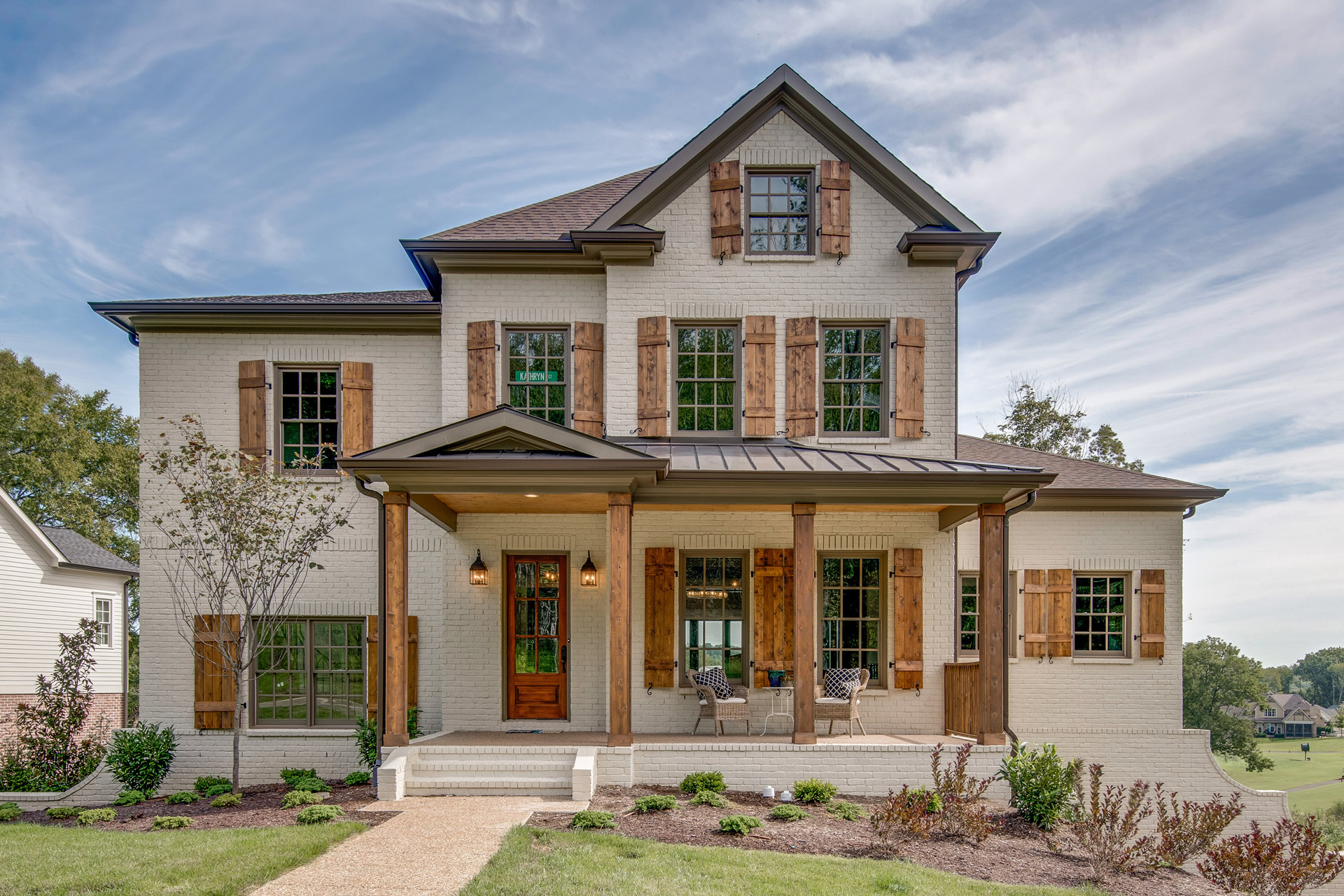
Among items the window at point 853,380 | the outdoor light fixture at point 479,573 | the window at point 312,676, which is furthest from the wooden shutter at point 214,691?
the window at point 853,380

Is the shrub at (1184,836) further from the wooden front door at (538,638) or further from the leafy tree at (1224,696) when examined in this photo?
the leafy tree at (1224,696)

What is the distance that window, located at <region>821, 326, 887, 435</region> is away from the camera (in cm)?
1116

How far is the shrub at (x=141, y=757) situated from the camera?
10422 millimetres

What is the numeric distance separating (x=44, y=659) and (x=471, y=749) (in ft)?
47.2

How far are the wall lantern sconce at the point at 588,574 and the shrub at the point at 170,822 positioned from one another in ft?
16.4

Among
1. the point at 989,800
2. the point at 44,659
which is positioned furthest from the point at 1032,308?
the point at 44,659

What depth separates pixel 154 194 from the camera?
19.9m

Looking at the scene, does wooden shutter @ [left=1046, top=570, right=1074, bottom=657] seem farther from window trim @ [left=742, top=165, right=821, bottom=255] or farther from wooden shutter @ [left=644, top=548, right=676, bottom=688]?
A: window trim @ [left=742, top=165, right=821, bottom=255]

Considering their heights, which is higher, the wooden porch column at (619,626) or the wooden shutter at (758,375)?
the wooden shutter at (758,375)

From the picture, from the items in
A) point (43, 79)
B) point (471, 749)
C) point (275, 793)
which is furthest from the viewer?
point (43, 79)

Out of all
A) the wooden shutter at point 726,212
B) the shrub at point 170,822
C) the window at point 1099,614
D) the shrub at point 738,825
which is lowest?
the shrub at point 170,822

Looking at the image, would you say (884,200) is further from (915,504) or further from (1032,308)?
(1032,308)

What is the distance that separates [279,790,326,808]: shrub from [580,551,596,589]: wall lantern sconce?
3.94 m

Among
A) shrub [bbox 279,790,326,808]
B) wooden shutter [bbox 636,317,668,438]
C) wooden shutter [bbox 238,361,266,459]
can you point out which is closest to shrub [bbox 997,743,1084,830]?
wooden shutter [bbox 636,317,668,438]
